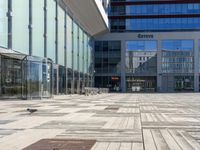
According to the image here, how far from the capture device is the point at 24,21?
35188mm

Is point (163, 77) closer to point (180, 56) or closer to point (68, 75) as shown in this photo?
point (180, 56)

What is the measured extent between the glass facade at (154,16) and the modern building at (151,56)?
20 cm

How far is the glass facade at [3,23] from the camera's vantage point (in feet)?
99.5

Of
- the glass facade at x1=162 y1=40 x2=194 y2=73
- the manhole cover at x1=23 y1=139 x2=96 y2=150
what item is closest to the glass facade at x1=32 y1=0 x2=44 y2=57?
the manhole cover at x1=23 y1=139 x2=96 y2=150

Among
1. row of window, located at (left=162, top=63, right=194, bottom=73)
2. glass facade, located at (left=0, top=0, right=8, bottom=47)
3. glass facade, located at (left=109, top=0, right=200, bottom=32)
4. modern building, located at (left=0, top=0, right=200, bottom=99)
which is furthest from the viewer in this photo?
glass facade, located at (left=109, top=0, right=200, bottom=32)

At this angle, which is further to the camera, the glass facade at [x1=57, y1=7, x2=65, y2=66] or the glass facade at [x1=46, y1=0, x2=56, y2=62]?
the glass facade at [x1=57, y1=7, x2=65, y2=66]

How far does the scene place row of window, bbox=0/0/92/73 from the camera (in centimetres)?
3275

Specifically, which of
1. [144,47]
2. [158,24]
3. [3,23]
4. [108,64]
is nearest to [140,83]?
[144,47]

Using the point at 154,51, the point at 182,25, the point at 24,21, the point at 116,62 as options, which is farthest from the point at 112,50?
the point at 24,21

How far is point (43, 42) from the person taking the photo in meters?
41.7

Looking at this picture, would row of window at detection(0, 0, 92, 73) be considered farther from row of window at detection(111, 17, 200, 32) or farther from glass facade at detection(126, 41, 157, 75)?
row of window at detection(111, 17, 200, 32)

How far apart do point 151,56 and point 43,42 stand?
48.7 meters

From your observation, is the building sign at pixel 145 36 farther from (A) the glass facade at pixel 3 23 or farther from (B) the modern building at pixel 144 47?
(A) the glass facade at pixel 3 23

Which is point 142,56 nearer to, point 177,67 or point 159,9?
point 177,67
